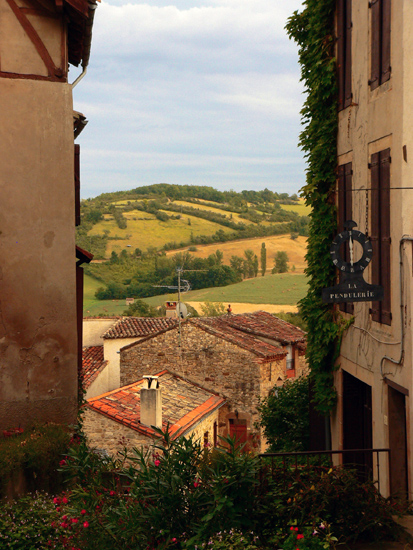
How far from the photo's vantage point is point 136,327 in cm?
3219

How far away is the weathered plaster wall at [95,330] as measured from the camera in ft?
118

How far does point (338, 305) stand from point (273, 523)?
210 inches

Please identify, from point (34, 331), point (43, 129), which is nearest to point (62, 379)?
point (34, 331)

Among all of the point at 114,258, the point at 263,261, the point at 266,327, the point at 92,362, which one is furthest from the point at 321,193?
the point at 263,261

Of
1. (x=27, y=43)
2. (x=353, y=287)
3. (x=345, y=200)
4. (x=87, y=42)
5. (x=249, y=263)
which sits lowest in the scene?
(x=249, y=263)

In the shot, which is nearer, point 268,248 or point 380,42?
point 380,42

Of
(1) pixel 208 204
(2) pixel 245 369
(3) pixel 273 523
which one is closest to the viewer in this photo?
(3) pixel 273 523

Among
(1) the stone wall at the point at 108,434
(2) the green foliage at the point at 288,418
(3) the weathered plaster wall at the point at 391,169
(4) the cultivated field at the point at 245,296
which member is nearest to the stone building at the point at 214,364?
(1) the stone wall at the point at 108,434

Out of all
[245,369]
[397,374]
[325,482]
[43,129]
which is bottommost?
[245,369]

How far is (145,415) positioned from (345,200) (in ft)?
34.2

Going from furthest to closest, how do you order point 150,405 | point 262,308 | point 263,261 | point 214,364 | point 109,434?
point 263,261 → point 262,308 → point 214,364 → point 150,405 → point 109,434

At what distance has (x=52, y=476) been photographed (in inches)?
329

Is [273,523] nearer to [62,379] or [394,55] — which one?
[62,379]

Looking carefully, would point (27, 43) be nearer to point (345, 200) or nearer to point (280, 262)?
point (345, 200)
